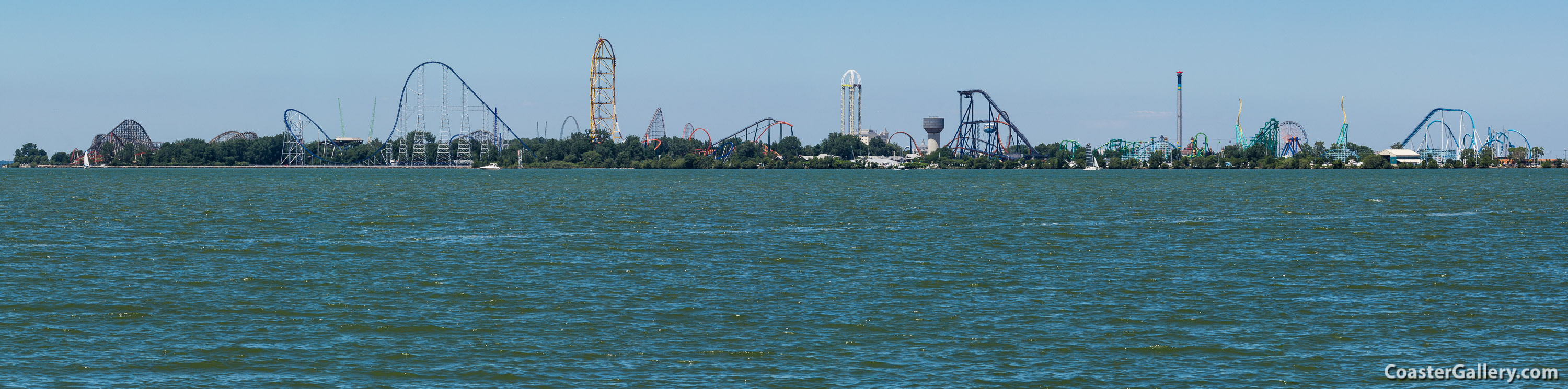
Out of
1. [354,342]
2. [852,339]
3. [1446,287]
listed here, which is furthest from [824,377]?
[1446,287]

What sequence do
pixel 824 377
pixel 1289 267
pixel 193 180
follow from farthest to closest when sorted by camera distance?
pixel 193 180 → pixel 1289 267 → pixel 824 377

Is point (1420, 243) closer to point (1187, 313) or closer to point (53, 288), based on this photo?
point (1187, 313)

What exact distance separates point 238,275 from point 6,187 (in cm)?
9271

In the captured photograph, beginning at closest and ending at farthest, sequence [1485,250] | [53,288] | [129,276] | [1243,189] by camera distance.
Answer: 1. [53,288]
2. [129,276]
3. [1485,250]
4. [1243,189]

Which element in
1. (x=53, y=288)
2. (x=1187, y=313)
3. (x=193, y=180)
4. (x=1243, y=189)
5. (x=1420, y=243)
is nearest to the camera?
(x=1187, y=313)

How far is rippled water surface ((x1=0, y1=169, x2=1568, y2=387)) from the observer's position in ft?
54.4

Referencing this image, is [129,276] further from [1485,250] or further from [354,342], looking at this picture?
[1485,250]

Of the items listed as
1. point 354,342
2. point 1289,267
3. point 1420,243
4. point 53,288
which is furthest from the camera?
point 1420,243

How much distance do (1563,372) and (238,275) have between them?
2502 centimetres

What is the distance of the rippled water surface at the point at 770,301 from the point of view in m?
16.6

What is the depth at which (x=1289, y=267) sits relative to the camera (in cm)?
2992

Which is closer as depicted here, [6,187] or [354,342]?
[354,342]

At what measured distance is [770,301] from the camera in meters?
23.2

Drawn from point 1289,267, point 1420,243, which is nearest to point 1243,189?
point 1420,243
